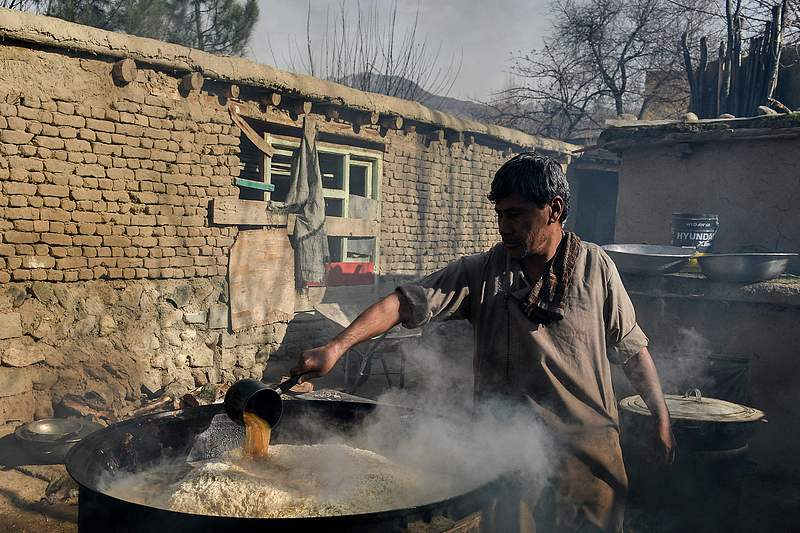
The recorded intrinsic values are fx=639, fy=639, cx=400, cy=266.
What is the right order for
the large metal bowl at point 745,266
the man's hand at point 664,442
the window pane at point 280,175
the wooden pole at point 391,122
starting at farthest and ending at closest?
the wooden pole at point 391,122 → the window pane at point 280,175 → the large metal bowl at point 745,266 → the man's hand at point 664,442

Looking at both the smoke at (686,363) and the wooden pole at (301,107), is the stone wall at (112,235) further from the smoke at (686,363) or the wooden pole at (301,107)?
the smoke at (686,363)

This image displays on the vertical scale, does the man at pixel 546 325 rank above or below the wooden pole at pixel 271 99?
below

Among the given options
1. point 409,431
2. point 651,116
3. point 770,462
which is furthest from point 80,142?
point 651,116

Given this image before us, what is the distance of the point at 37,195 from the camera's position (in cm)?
586

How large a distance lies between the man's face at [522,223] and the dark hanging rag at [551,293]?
0.11 m

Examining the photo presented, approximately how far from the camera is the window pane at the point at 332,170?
8.73 m

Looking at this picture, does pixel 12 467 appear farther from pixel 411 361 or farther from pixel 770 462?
pixel 770 462

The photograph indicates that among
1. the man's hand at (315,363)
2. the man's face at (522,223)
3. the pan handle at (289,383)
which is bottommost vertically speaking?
the pan handle at (289,383)

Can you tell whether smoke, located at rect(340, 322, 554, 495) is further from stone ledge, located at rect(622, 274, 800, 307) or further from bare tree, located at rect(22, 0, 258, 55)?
bare tree, located at rect(22, 0, 258, 55)

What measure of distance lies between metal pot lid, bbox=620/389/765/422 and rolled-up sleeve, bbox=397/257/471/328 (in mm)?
2243

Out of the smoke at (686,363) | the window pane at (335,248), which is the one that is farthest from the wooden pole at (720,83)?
the window pane at (335,248)

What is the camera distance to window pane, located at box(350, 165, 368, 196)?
9.15 m

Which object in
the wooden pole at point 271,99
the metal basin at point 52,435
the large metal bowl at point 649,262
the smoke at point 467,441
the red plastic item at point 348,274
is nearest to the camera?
the smoke at point 467,441

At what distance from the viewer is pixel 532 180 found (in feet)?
7.43
